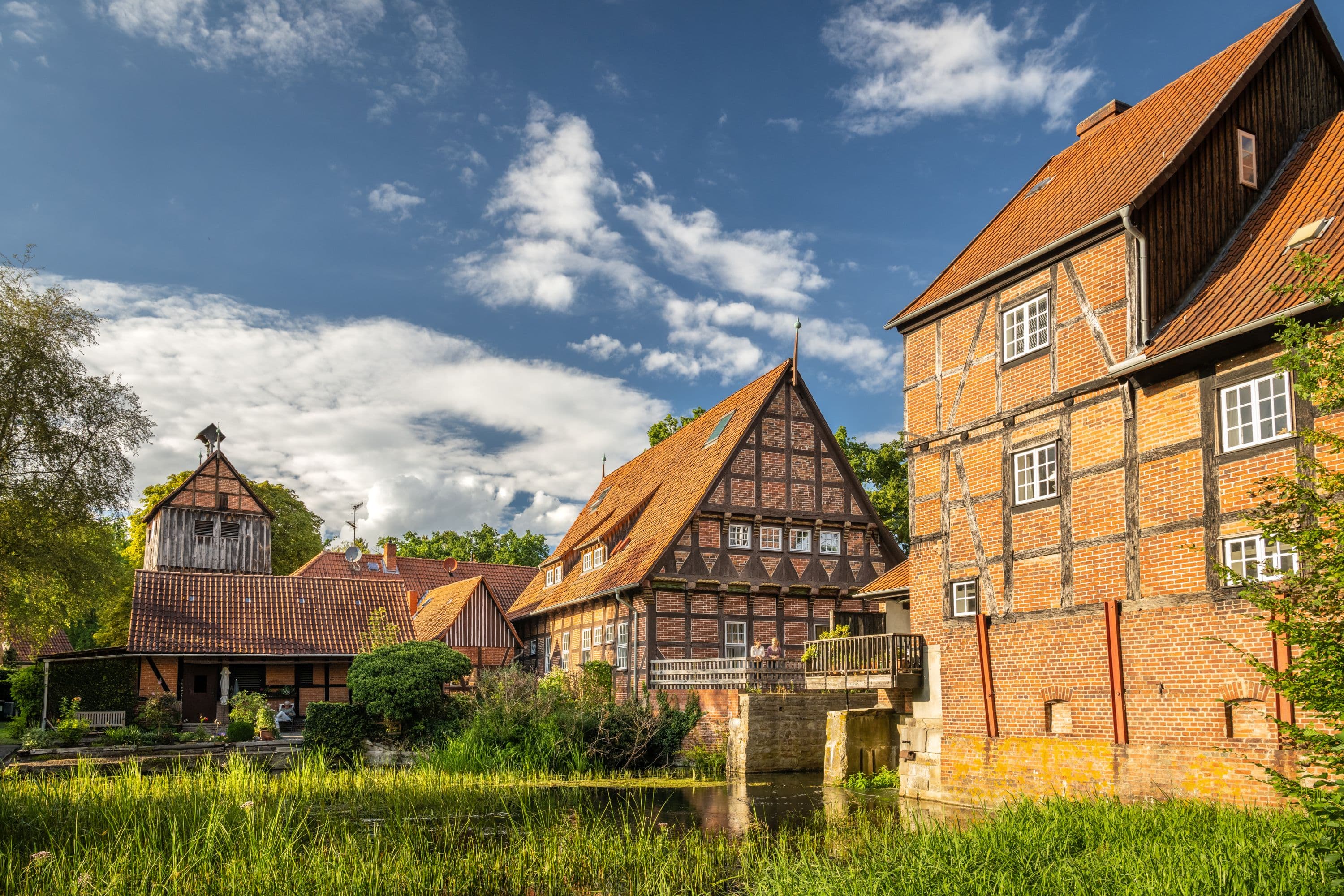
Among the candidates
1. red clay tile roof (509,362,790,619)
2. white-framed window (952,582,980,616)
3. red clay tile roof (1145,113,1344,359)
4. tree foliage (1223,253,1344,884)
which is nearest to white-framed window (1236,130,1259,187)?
red clay tile roof (1145,113,1344,359)

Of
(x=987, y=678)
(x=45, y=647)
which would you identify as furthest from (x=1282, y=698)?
(x=45, y=647)

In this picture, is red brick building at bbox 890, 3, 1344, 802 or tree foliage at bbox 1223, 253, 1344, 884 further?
red brick building at bbox 890, 3, 1344, 802

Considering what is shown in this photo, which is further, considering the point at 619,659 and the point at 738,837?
the point at 619,659

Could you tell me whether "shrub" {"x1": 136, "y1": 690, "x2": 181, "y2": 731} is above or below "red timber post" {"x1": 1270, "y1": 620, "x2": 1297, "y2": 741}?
below

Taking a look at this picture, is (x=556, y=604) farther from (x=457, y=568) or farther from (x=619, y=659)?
(x=457, y=568)

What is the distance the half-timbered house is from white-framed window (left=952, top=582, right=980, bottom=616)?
40 mm

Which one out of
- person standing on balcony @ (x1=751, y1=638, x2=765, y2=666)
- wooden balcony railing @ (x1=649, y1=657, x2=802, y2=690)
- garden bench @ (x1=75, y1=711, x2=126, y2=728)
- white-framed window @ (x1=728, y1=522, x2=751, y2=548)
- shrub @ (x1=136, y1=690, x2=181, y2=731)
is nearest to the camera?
wooden balcony railing @ (x1=649, y1=657, x2=802, y2=690)

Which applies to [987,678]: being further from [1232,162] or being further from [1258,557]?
[1232,162]

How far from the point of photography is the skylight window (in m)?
30.7

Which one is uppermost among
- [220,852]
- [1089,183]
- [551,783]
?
[1089,183]

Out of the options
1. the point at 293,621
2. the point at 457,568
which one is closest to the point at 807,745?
the point at 293,621

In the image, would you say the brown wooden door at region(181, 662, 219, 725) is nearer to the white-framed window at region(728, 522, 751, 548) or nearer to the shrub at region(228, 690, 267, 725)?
the shrub at region(228, 690, 267, 725)

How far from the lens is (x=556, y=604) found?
1316 inches

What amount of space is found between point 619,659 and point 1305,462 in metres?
22.6
